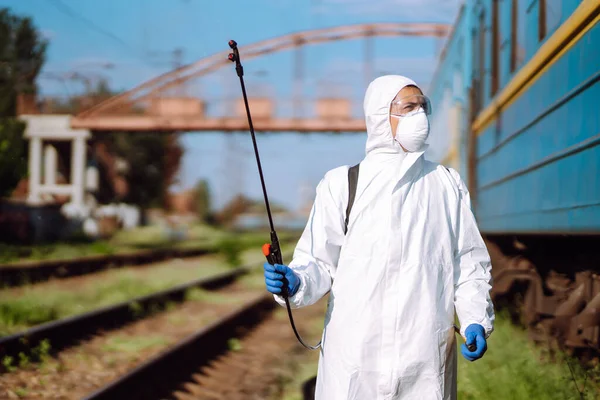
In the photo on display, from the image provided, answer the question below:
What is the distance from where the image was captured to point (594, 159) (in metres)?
3.39

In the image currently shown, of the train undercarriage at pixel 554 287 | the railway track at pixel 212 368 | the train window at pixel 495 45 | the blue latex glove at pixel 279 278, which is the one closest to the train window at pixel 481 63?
the train window at pixel 495 45

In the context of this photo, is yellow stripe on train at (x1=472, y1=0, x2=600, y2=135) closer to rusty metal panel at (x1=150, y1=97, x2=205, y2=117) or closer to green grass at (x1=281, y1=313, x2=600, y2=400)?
green grass at (x1=281, y1=313, x2=600, y2=400)

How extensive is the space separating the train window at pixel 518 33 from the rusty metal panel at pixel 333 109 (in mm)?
18430

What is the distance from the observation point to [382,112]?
264cm

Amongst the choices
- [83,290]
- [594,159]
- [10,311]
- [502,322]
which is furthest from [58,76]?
[594,159]

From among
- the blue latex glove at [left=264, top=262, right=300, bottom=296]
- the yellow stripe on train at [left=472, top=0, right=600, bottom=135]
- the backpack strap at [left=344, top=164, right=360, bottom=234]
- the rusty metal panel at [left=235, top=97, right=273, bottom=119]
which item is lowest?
the blue latex glove at [left=264, top=262, right=300, bottom=296]

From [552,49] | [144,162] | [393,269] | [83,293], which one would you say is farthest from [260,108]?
[393,269]

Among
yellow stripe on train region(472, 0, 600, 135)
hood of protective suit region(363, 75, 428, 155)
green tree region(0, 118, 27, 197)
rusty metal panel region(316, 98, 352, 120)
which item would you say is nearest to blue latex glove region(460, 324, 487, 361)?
hood of protective suit region(363, 75, 428, 155)

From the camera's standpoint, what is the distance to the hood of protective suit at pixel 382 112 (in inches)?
104

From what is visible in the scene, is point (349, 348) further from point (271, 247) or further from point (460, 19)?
point (460, 19)

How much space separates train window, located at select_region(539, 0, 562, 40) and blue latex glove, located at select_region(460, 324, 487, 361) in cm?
222

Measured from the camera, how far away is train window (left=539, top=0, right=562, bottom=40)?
13.6 ft

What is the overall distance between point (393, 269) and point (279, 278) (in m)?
0.37

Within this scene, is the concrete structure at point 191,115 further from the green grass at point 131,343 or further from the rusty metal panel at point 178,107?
the green grass at point 131,343
